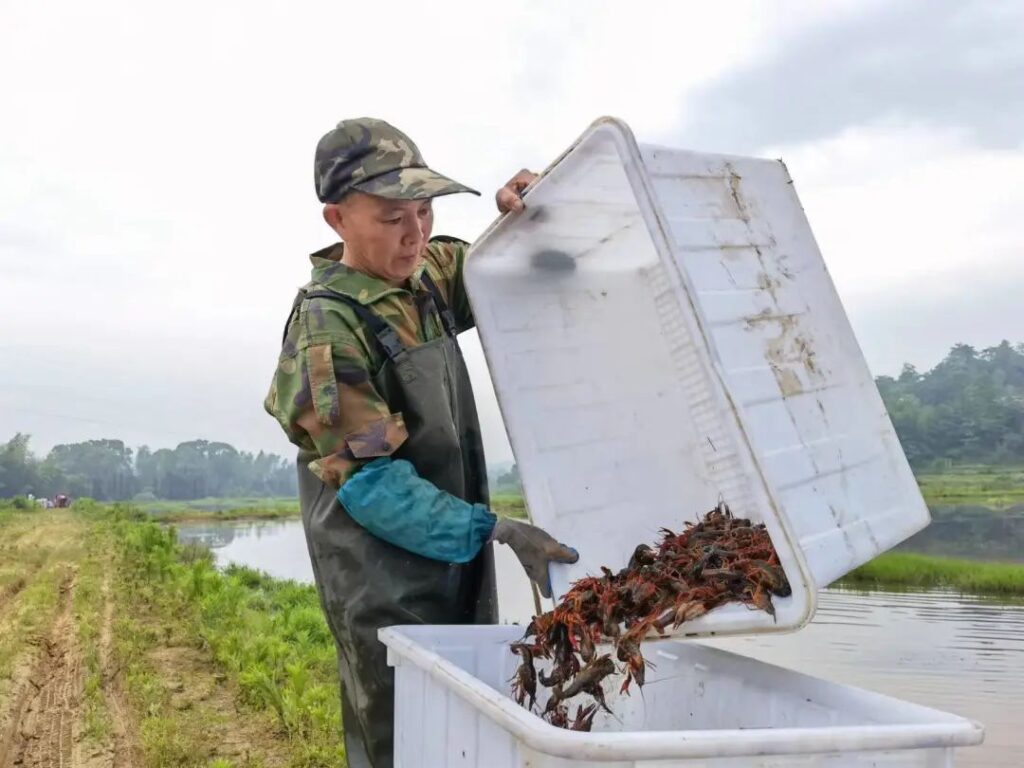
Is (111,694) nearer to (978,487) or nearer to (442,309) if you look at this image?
(442,309)

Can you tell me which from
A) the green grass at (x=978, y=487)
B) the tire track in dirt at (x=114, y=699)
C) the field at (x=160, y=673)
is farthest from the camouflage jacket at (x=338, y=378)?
the green grass at (x=978, y=487)

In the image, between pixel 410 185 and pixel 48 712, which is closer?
pixel 410 185

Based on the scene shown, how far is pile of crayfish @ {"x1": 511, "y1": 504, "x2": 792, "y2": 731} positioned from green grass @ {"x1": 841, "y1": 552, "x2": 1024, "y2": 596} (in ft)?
54.9

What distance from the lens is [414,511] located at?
7.66 ft

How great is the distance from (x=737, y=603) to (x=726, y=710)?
1.03ft

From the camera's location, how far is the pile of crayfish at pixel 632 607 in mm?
2039

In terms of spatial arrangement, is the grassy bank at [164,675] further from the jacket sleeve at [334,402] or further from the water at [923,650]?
the water at [923,650]

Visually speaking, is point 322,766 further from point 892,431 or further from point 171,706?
point 892,431

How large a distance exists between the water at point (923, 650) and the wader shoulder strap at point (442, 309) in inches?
299

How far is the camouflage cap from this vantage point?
8.14ft

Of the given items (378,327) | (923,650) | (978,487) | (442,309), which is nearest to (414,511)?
(378,327)

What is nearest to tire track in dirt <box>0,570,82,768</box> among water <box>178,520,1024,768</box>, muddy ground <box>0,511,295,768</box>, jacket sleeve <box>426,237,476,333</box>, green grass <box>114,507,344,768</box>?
muddy ground <box>0,511,295,768</box>

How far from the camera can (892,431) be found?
8.00 ft

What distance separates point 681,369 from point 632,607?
0.90 meters
